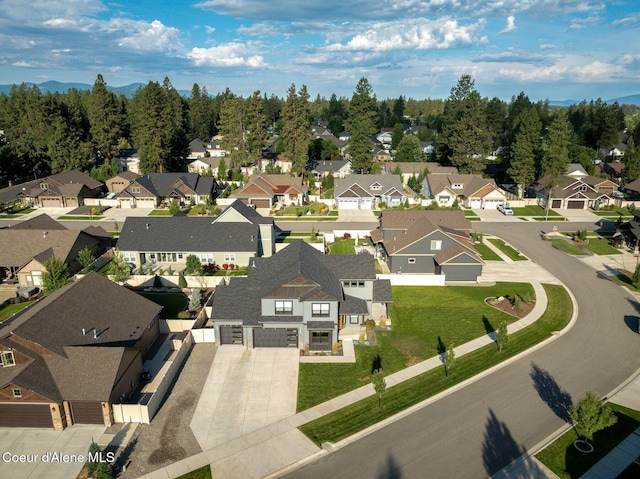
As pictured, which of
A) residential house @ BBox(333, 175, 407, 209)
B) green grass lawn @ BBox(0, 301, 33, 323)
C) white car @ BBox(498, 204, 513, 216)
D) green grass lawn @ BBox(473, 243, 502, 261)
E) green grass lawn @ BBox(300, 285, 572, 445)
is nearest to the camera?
green grass lawn @ BBox(300, 285, 572, 445)

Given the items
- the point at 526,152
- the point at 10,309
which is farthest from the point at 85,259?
the point at 526,152

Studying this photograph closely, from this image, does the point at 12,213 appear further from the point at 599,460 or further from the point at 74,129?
the point at 599,460

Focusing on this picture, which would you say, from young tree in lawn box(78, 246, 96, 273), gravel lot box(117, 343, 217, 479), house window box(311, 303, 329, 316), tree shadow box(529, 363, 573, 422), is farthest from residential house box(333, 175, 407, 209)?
gravel lot box(117, 343, 217, 479)

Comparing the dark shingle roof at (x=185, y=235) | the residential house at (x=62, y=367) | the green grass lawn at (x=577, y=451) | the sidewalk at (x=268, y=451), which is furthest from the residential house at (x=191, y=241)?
the green grass lawn at (x=577, y=451)

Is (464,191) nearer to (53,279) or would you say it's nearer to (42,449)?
(53,279)

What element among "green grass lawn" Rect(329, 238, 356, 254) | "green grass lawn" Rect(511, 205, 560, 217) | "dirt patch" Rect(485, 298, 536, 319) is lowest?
"dirt patch" Rect(485, 298, 536, 319)

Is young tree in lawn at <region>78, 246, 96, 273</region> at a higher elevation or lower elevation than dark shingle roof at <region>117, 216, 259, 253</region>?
lower

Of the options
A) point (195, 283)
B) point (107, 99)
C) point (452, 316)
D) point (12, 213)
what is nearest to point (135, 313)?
point (195, 283)

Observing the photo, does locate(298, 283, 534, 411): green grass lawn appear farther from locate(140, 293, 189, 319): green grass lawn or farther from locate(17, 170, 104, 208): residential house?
locate(17, 170, 104, 208): residential house
